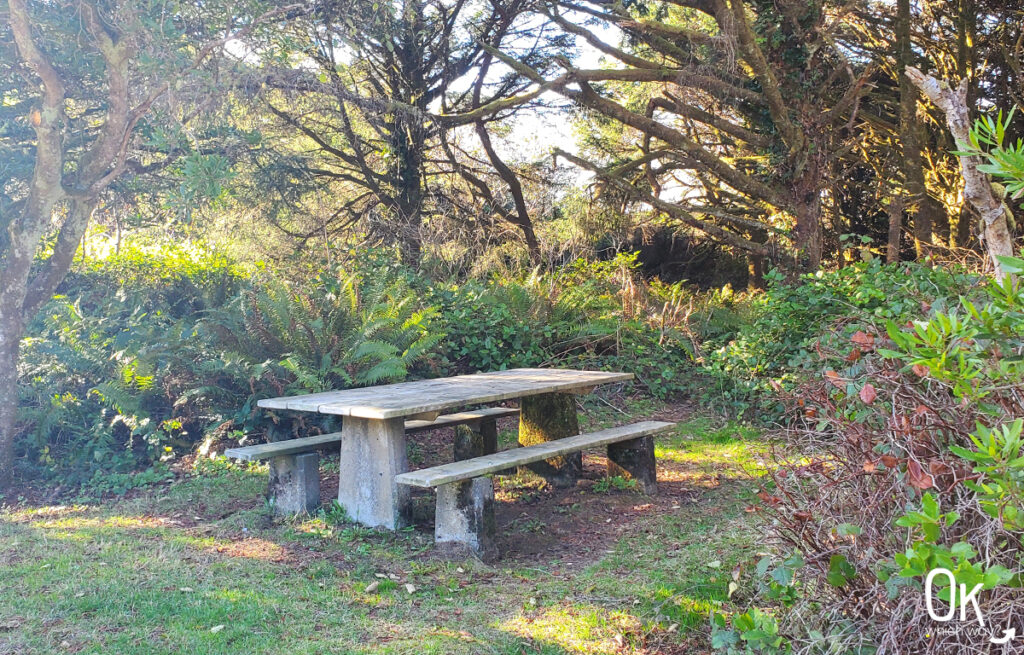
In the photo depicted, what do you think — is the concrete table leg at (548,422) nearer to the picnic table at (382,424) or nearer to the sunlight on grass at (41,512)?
the picnic table at (382,424)

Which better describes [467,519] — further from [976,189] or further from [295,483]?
[976,189]

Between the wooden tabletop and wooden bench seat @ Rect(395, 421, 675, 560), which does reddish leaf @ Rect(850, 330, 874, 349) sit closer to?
wooden bench seat @ Rect(395, 421, 675, 560)

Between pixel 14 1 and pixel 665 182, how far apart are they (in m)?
11.2

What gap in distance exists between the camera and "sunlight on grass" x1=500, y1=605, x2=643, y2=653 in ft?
10.5

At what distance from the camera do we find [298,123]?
36.6ft

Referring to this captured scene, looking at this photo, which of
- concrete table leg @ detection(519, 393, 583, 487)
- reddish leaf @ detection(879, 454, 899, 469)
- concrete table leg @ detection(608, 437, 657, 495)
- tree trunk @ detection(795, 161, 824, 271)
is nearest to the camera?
reddish leaf @ detection(879, 454, 899, 469)

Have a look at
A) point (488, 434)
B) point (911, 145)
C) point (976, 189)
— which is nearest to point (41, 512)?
point (488, 434)

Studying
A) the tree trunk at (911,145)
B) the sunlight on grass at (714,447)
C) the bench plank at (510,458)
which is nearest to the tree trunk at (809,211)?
the tree trunk at (911,145)

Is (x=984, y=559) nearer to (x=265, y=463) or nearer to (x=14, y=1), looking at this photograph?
(x=265, y=463)

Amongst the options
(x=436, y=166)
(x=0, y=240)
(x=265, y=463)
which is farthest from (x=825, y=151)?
(x=0, y=240)

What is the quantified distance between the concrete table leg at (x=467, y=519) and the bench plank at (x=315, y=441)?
4.08 feet

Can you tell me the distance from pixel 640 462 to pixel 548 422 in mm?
949

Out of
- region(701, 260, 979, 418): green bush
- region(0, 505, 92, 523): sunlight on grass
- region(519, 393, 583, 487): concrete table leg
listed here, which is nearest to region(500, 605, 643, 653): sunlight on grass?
region(519, 393, 583, 487): concrete table leg

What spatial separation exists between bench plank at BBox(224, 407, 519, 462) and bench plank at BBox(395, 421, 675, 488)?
3.41 feet
